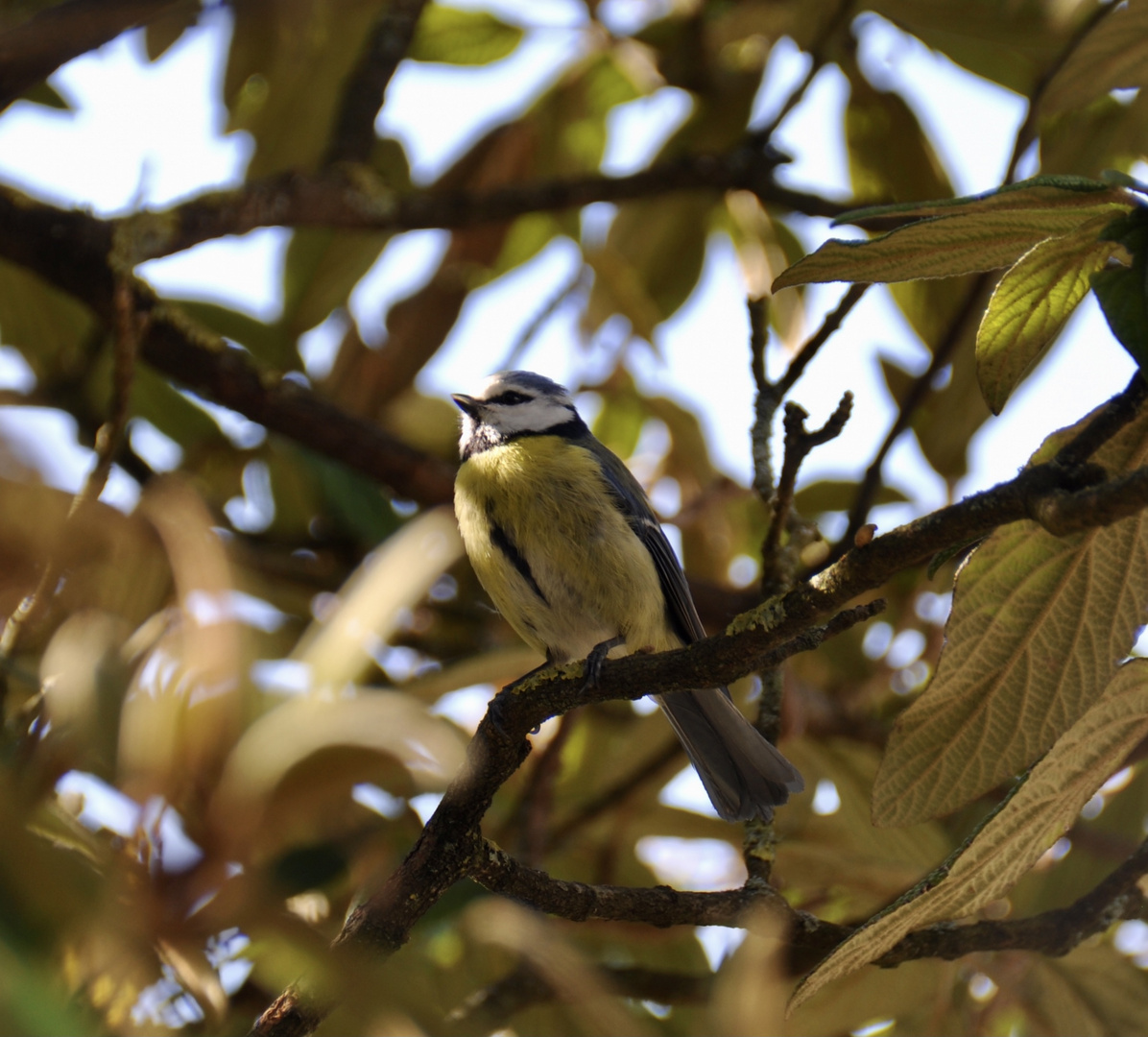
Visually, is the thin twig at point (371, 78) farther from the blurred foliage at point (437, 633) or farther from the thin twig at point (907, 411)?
the thin twig at point (907, 411)

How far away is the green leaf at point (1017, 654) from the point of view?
1138 millimetres

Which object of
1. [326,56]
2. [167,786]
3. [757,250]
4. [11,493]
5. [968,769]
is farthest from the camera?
[757,250]

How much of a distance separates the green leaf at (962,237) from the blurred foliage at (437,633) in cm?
1

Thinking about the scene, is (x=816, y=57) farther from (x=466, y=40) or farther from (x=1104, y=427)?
(x=1104, y=427)

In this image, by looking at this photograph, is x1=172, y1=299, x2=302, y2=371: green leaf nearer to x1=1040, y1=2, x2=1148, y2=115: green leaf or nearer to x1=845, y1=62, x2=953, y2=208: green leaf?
x1=845, y1=62, x2=953, y2=208: green leaf

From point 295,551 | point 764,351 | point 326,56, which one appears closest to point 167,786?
point 764,351

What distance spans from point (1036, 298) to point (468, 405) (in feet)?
6.85

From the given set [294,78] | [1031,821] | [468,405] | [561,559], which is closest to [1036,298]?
[1031,821]

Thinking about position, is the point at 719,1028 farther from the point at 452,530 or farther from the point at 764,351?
the point at 452,530

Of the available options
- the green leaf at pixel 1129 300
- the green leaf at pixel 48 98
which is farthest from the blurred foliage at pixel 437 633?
the green leaf at pixel 48 98

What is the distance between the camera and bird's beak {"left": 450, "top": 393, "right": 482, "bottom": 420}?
2.98m

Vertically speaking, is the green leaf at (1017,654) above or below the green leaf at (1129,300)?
below

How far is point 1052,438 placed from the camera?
106cm

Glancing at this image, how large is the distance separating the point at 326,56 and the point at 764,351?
174 cm
